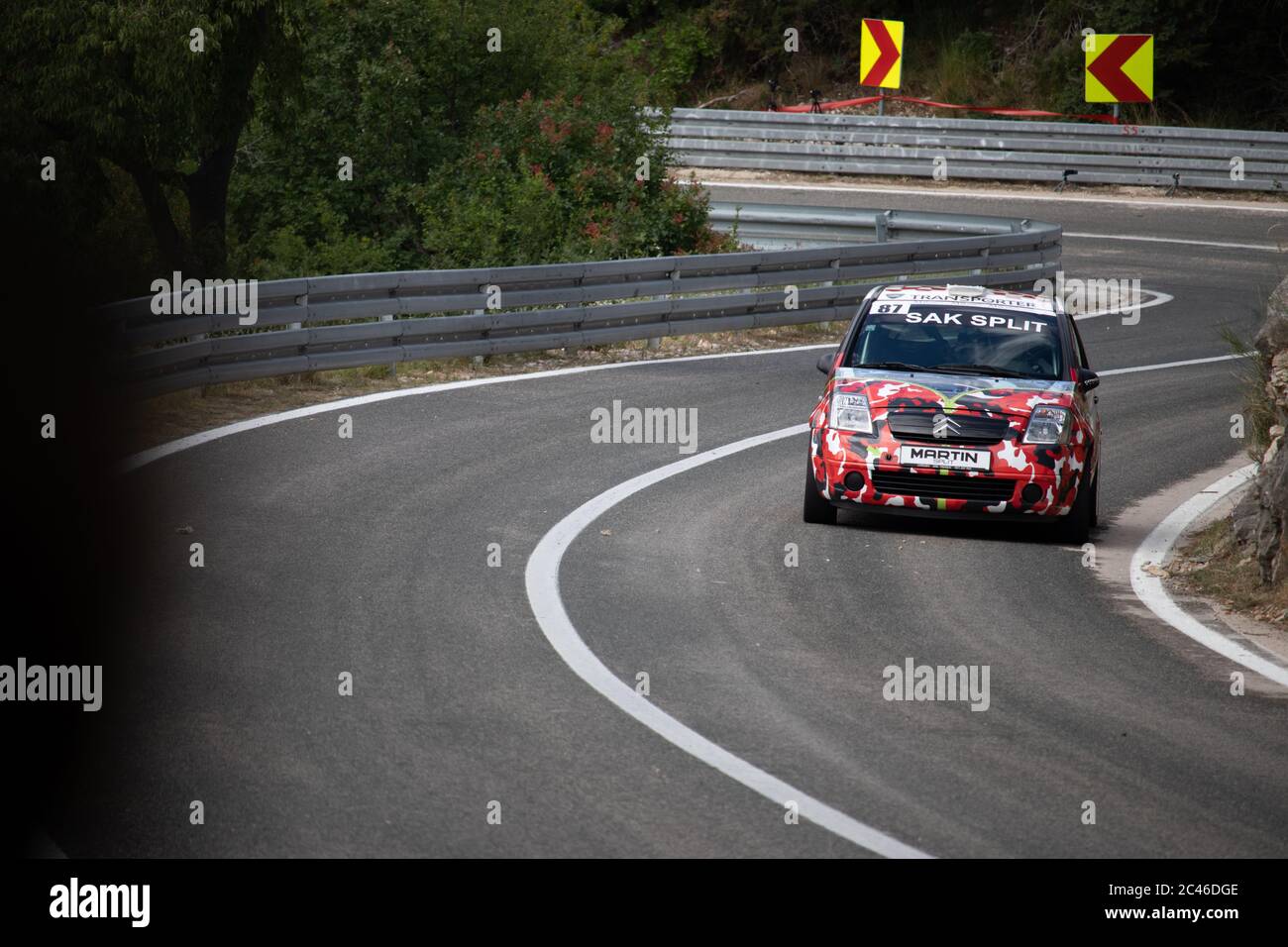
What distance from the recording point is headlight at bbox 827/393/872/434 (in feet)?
37.1

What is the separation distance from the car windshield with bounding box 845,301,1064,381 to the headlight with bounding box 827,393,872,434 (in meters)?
0.55

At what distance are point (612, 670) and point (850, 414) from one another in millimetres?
4046

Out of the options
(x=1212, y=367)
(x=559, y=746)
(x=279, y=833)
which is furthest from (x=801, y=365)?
(x=279, y=833)

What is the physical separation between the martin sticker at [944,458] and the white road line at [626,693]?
7.20 ft

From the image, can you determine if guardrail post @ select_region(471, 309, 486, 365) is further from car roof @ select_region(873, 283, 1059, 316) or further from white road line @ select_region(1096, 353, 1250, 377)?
white road line @ select_region(1096, 353, 1250, 377)

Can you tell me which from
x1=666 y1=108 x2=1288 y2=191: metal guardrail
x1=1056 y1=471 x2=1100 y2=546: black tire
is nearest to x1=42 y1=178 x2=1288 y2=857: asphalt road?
x1=1056 y1=471 x2=1100 y2=546: black tire

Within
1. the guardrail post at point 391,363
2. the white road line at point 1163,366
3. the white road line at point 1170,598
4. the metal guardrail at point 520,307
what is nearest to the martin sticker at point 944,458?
the white road line at point 1170,598

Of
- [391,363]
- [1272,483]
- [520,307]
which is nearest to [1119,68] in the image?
[520,307]

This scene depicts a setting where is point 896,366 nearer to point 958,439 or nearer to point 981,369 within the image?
point 981,369

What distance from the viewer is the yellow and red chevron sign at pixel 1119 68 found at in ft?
120

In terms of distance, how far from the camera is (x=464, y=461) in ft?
43.1

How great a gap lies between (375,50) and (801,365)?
43.0 feet

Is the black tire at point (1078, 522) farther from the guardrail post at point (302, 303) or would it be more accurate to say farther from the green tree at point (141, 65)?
the green tree at point (141, 65)
